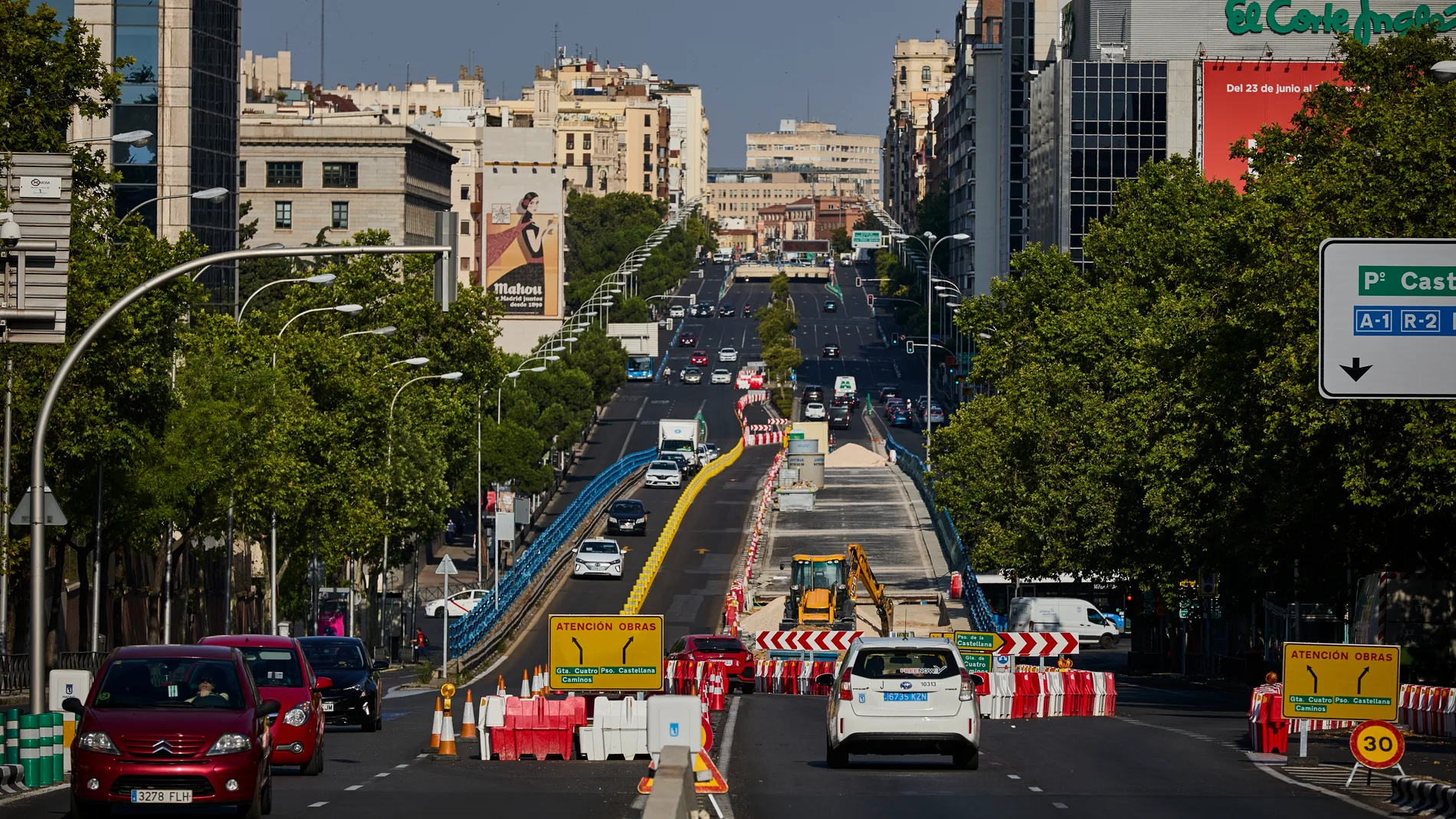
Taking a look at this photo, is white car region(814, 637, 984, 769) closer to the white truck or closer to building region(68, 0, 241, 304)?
building region(68, 0, 241, 304)

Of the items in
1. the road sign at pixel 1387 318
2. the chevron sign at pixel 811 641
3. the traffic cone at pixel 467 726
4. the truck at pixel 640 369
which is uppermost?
the truck at pixel 640 369

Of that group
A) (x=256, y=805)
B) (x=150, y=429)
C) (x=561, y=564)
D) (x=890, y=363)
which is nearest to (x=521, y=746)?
(x=256, y=805)

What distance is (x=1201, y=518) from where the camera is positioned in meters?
→ 48.0

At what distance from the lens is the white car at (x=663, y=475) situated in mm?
102250

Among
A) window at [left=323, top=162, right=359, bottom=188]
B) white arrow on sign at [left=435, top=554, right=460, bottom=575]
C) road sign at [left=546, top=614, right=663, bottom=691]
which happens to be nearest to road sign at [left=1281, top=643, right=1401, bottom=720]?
road sign at [left=546, top=614, right=663, bottom=691]

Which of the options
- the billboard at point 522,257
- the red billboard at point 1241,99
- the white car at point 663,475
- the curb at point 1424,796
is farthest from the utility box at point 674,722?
the billboard at point 522,257

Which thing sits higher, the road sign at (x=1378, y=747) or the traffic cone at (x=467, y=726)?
the road sign at (x=1378, y=747)

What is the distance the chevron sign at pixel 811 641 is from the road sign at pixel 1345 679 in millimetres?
18180

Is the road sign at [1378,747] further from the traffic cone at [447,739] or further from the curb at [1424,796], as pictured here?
the traffic cone at [447,739]

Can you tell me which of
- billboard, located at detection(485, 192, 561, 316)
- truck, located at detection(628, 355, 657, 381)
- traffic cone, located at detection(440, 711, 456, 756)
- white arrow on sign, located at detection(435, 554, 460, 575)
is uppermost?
billboard, located at detection(485, 192, 561, 316)

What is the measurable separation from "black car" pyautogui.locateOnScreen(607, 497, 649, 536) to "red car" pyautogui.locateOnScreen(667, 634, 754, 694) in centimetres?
4094

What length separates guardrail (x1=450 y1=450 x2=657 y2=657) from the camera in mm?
60444

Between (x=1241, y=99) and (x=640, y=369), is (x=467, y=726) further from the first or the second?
(x=640, y=369)

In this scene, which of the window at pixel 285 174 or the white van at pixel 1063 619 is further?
the window at pixel 285 174
